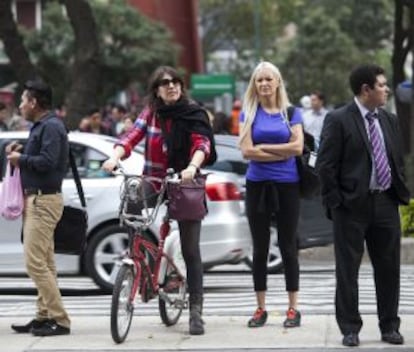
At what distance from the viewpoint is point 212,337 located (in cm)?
934

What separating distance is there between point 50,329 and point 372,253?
91.0 inches

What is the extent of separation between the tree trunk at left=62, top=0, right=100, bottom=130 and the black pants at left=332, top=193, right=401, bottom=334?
45.1 ft

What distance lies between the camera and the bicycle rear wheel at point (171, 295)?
9531 mm

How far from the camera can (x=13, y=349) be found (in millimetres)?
8992

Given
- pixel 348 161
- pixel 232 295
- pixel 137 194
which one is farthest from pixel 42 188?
pixel 232 295

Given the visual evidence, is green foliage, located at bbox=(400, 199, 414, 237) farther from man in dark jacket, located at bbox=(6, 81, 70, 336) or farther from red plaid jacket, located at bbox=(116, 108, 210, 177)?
man in dark jacket, located at bbox=(6, 81, 70, 336)

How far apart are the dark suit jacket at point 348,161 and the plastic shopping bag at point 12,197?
2.09m

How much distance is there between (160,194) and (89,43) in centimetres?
1338

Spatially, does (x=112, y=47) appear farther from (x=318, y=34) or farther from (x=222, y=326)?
(x=222, y=326)

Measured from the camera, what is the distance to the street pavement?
8.98 metres

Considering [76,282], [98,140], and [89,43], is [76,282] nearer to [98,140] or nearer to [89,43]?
[98,140]

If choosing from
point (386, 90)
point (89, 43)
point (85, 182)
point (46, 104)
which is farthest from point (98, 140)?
point (89, 43)

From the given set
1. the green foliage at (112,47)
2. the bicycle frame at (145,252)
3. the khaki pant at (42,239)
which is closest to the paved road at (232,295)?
the bicycle frame at (145,252)

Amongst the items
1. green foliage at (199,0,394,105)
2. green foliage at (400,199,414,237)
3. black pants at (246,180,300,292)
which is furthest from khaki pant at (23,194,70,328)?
green foliage at (199,0,394,105)
